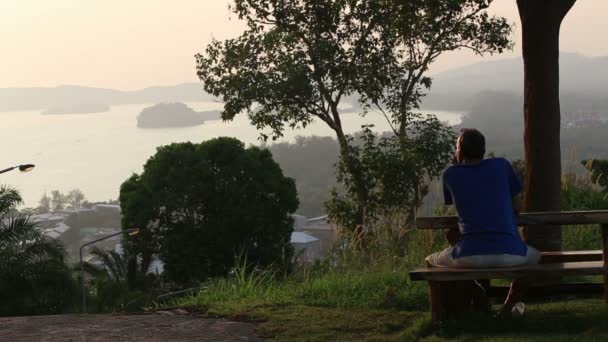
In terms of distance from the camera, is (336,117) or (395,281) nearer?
(395,281)

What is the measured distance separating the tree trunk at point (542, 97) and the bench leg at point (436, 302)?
2.14 m

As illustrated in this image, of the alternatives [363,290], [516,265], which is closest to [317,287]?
[363,290]

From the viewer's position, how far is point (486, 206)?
5.73 m

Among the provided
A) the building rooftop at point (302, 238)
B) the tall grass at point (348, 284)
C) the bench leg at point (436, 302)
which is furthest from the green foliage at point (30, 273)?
the bench leg at point (436, 302)

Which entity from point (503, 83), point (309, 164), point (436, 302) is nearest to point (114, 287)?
point (436, 302)

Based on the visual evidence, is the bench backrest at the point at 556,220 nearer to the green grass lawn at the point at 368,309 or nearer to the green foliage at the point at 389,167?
the green grass lawn at the point at 368,309

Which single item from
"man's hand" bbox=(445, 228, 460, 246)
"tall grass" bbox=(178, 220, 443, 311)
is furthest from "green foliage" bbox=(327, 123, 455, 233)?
"man's hand" bbox=(445, 228, 460, 246)

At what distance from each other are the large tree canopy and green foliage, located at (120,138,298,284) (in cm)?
1519

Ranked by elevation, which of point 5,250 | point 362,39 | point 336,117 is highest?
point 362,39

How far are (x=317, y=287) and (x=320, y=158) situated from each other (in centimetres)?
8758

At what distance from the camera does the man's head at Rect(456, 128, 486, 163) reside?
575 cm

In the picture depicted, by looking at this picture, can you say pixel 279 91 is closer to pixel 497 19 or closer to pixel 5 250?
pixel 497 19

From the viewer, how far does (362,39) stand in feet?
83.6

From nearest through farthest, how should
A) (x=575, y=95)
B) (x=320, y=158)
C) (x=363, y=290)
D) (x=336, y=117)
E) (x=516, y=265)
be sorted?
(x=516, y=265) < (x=363, y=290) < (x=336, y=117) < (x=320, y=158) < (x=575, y=95)
